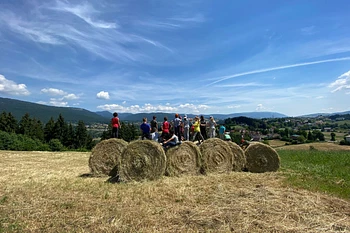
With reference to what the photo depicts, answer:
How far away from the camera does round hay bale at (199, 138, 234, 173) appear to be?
10.2 m

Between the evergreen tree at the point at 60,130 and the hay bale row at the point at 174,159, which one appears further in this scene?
the evergreen tree at the point at 60,130

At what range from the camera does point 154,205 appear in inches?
239

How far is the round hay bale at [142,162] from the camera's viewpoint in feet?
29.1

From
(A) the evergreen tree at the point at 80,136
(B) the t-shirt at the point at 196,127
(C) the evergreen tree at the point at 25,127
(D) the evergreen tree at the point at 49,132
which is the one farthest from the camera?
(A) the evergreen tree at the point at 80,136

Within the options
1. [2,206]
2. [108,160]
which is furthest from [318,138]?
[2,206]

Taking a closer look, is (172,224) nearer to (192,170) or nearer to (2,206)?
(2,206)

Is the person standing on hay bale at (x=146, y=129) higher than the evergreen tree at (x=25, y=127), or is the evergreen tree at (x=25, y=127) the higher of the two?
the person standing on hay bale at (x=146, y=129)

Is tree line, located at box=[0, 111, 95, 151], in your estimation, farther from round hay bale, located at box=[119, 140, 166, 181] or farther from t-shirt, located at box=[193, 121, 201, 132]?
round hay bale, located at box=[119, 140, 166, 181]

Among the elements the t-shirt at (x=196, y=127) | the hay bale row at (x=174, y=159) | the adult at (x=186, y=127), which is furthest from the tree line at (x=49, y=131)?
the hay bale row at (x=174, y=159)

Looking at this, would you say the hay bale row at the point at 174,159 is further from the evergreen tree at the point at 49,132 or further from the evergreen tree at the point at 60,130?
the evergreen tree at the point at 49,132

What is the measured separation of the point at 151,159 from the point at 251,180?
318 cm

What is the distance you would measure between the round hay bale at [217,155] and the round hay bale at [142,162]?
185 centimetres

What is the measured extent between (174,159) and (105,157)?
8.32 feet

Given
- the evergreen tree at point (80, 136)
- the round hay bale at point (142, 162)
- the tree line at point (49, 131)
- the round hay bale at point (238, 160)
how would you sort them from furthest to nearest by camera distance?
the evergreen tree at point (80, 136) → the tree line at point (49, 131) → the round hay bale at point (238, 160) → the round hay bale at point (142, 162)
